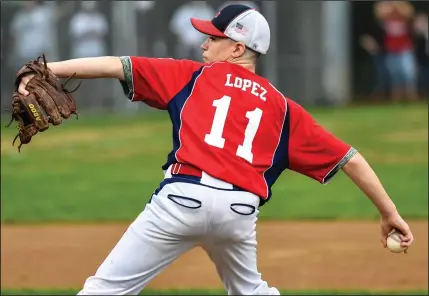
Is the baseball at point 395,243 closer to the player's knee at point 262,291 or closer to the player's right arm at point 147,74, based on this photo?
the player's knee at point 262,291

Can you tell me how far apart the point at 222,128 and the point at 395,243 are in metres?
1.06

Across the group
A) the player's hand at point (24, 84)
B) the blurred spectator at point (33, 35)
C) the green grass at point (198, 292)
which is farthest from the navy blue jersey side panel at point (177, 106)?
the blurred spectator at point (33, 35)

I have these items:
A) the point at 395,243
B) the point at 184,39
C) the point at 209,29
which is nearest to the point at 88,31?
the point at 184,39

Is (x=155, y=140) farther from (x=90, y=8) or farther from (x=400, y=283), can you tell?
(x=400, y=283)

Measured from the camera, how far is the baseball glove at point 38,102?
4.61 meters

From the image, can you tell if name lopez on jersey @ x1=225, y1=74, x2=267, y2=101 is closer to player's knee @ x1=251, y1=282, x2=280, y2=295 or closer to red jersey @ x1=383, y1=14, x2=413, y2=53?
player's knee @ x1=251, y1=282, x2=280, y2=295

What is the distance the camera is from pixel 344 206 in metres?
11.5

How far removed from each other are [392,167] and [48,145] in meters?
6.12

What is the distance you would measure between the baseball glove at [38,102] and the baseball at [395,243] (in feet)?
5.54

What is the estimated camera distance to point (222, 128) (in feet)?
15.1

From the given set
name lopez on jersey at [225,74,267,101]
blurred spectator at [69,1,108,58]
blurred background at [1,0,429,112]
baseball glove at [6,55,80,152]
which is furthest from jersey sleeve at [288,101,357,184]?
blurred spectator at [69,1,108,58]

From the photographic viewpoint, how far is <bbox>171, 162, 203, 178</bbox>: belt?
455 centimetres

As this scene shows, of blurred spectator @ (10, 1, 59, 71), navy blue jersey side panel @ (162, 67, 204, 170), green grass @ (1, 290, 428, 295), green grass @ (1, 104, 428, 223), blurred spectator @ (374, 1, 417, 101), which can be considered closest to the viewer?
navy blue jersey side panel @ (162, 67, 204, 170)

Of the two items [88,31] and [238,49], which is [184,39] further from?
[238,49]
